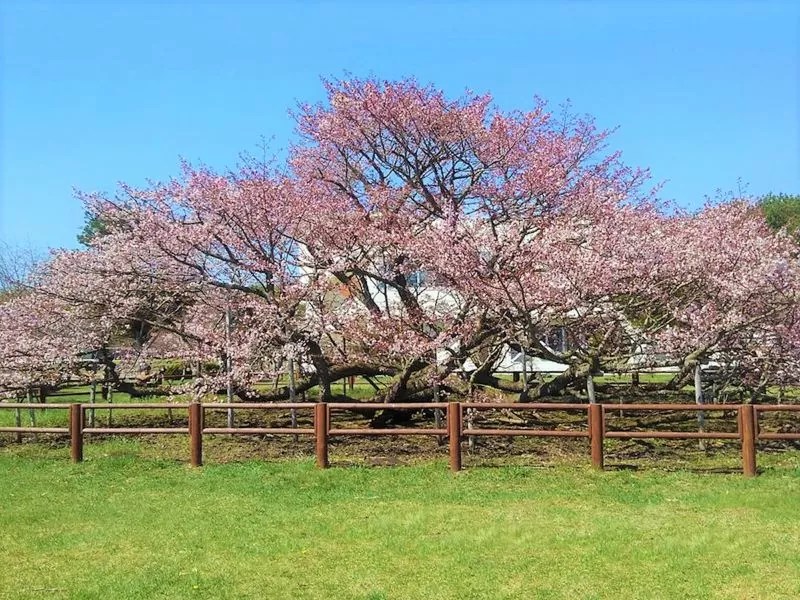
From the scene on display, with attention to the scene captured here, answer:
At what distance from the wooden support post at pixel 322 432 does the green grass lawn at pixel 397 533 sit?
217 mm

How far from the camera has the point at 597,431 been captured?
9125 mm

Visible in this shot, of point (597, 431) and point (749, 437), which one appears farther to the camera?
point (597, 431)

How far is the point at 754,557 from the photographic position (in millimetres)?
5445

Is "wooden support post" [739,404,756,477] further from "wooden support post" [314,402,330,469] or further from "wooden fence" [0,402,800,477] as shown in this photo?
"wooden support post" [314,402,330,469]

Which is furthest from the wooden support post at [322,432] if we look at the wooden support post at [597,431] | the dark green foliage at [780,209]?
the dark green foliage at [780,209]

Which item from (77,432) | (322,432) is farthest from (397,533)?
(77,432)

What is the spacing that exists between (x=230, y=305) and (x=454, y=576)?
9.25m

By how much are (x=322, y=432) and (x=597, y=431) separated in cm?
333

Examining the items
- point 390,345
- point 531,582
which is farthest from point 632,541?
point 390,345

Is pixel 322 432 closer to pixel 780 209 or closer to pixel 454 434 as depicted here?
pixel 454 434

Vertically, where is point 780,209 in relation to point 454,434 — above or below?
above

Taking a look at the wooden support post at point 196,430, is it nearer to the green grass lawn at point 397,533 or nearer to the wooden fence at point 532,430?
the wooden fence at point 532,430

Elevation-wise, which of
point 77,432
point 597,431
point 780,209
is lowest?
point 77,432

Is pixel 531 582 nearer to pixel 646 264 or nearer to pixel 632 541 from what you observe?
pixel 632 541
